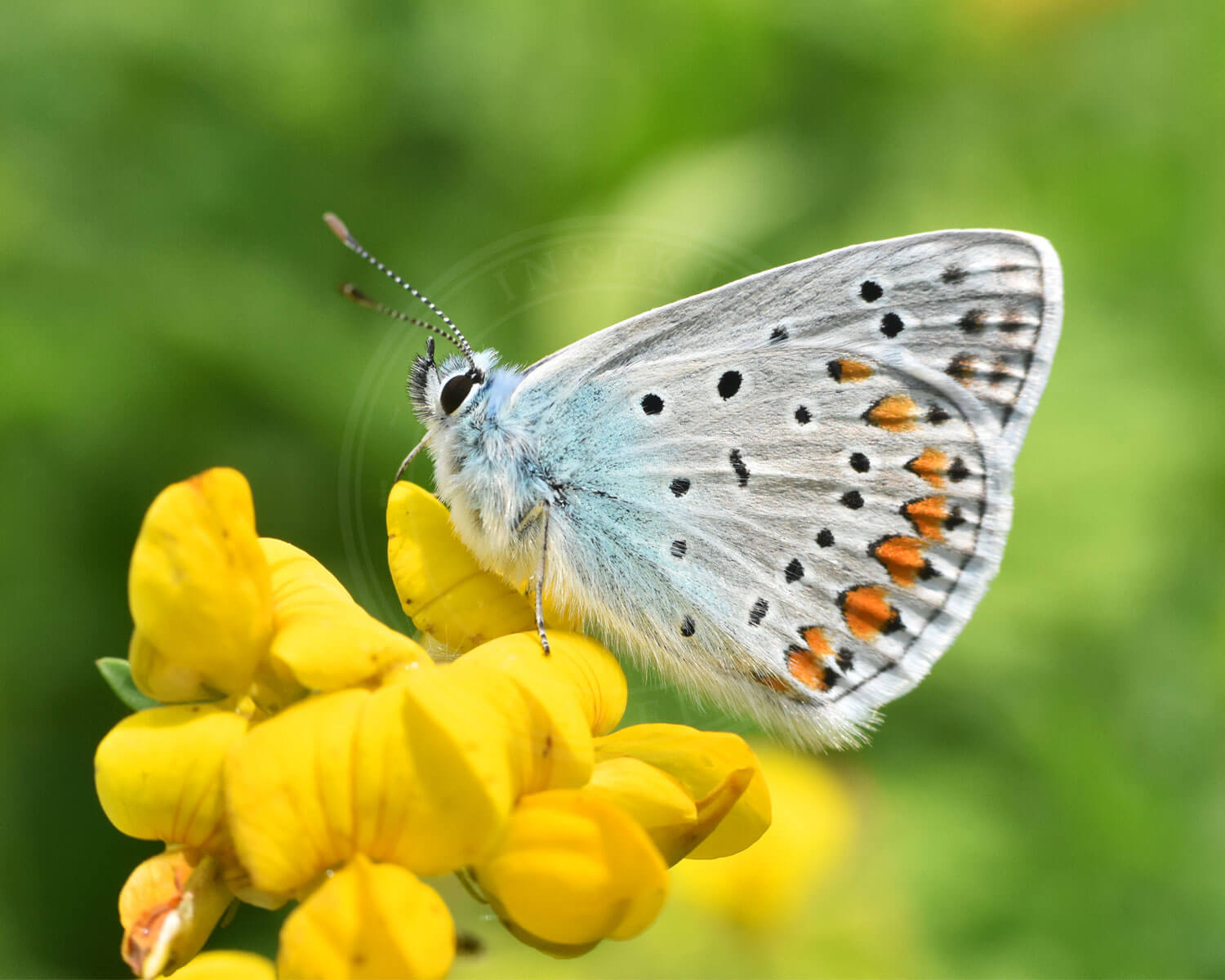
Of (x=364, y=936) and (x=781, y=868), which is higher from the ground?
(x=364, y=936)

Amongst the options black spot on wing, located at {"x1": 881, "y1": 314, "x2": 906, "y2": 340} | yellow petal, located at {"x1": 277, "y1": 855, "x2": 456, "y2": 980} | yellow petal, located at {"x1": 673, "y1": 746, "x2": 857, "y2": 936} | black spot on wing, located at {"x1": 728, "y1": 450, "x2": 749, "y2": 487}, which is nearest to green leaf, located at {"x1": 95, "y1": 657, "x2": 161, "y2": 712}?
yellow petal, located at {"x1": 277, "y1": 855, "x2": 456, "y2": 980}

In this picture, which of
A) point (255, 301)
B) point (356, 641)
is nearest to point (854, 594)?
point (356, 641)

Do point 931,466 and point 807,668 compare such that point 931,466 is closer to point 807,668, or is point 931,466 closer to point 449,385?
point 807,668

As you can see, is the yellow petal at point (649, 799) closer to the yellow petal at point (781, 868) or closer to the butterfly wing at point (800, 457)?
the butterfly wing at point (800, 457)

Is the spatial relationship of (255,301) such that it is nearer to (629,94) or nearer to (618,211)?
(618,211)

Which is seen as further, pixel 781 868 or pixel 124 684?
pixel 781 868

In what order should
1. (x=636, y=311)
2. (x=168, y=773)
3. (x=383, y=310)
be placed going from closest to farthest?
(x=168, y=773) → (x=383, y=310) → (x=636, y=311)

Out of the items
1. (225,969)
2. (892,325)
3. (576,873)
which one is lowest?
(225,969)

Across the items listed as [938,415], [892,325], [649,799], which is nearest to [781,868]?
[938,415]
